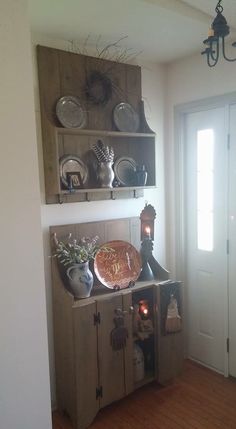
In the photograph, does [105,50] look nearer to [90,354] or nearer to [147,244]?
[147,244]

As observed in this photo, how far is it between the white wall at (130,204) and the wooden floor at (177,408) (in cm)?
46

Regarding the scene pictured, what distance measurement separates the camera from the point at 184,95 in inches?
105

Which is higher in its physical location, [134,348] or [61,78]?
[61,78]

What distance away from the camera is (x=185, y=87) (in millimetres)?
2662

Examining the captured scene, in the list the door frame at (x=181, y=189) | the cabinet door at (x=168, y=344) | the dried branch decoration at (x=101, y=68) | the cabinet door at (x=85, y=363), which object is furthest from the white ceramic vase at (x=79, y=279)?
the dried branch decoration at (x=101, y=68)

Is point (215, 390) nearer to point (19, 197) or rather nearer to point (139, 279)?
point (139, 279)

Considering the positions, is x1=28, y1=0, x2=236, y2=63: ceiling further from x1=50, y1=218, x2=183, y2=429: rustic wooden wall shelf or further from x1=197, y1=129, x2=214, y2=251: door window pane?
x1=50, y1=218, x2=183, y2=429: rustic wooden wall shelf

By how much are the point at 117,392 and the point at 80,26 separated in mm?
2332

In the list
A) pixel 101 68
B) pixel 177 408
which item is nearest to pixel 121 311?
pixel 177 408

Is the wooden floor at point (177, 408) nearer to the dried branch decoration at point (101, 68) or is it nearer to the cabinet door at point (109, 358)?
the cabinet door at point (109, 358)

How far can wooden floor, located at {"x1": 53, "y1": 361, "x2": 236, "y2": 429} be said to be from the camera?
2146 millimetres

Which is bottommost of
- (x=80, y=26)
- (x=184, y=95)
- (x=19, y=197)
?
(x=19, y=197)

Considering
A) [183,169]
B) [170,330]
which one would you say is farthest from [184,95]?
[170,330]

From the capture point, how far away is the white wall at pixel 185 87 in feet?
7.90
